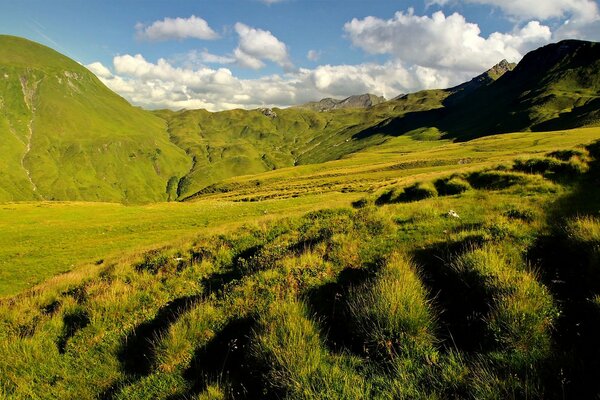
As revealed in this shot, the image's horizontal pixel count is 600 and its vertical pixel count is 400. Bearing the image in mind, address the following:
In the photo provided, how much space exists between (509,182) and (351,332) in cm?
1633

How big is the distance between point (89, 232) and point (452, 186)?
119 feet

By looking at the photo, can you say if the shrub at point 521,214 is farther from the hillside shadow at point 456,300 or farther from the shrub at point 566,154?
the shrub at point 566,154

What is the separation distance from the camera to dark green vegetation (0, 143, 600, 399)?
5.77 meters

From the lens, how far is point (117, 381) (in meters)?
7.64

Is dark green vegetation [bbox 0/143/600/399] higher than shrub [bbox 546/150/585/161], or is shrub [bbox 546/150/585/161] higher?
shrub [bbox 546/150/585/161]

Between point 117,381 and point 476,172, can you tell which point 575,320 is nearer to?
point 117,381

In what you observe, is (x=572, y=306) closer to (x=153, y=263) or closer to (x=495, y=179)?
(x=495, y=179)

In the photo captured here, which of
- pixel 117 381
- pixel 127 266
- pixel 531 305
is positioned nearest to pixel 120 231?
pixel 127 266

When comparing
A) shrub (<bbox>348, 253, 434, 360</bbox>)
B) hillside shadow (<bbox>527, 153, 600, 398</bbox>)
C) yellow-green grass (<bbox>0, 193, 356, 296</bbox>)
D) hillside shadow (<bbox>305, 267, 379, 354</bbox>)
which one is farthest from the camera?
yellow-green grass (<bbox>0, 193, 356, 296</bbox>)

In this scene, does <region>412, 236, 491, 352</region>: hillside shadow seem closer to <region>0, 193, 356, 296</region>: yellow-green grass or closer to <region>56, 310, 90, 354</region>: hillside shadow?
<region>56, 310, 90, 354</region>: hillside shadow

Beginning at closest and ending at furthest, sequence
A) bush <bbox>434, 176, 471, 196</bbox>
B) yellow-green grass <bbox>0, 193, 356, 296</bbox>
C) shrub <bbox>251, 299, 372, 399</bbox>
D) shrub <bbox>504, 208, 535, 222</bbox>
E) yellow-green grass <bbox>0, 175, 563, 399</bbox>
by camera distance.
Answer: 1. shrub <bbox>251, 299, 372, 399</bbox>
2. yellow-green grass <bbox>0, 175, 563, 399</bbox>
3. shrub <bbox>504, 208, 535, 222</bbox>
4. bush <bbox>434, 176, 471, 196</bbox>
5. yellow-green grass <bbox>0, 193, 356, 296</bbox>

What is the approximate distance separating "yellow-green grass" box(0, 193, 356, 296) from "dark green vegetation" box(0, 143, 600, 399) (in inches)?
467

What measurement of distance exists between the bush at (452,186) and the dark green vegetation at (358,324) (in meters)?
7.49

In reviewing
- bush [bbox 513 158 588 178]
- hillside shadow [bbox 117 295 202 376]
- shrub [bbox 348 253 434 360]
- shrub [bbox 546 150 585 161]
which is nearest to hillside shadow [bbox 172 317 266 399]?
hillside shadow [bbox 117 295 202 376]
